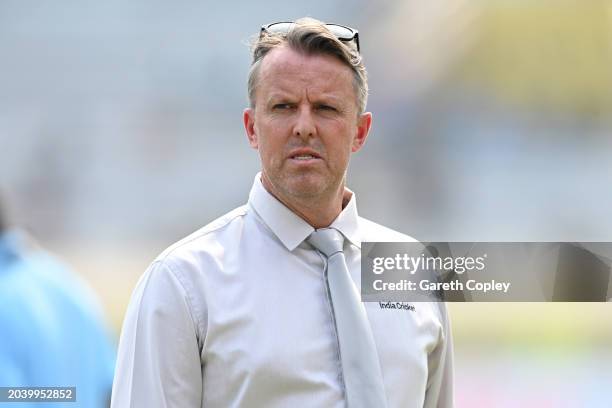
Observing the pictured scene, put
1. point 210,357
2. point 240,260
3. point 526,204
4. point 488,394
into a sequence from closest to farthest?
point 210,357, point 240,260, point 488,394, point 526,204

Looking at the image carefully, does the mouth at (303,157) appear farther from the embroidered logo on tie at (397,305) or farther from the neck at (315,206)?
the embroidered logo on tie at (397,305)

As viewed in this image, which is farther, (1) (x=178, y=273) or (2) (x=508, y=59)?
(2) (x=508, y=59)

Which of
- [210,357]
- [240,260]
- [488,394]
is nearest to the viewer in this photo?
[210,357]

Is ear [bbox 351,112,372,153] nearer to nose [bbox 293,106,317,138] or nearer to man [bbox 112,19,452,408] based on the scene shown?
man [bbox 112,19,452,408]

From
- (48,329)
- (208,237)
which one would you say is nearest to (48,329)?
(48,329)

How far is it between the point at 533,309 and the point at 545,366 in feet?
0.51

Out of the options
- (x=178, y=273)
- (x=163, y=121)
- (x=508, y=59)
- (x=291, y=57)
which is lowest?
(x=178, y=273)

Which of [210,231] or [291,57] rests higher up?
[291,57]

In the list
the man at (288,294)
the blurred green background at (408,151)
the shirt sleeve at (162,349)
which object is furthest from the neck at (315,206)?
the blurred green background at (408,151)

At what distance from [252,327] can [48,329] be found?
42.2 inches

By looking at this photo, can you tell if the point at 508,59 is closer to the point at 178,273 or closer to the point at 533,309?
the point at 533,309

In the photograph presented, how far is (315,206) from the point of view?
1365 mm

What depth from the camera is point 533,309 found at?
241 centimetres

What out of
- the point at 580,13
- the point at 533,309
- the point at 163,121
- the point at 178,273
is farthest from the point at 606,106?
the point at 178,273
